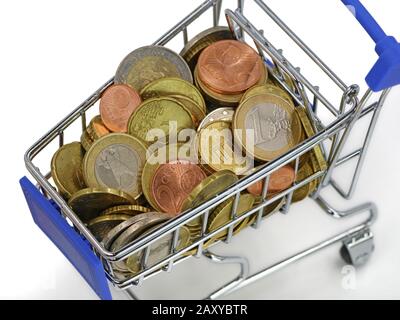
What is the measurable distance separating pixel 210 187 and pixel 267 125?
5.8 inches

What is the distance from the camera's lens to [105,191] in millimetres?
1245

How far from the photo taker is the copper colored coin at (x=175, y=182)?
1.30m

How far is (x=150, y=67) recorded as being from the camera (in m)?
1.41

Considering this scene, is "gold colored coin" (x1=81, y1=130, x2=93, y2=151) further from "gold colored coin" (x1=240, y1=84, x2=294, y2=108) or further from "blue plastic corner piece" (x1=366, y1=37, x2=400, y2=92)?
"blue plastic corner piece" (x1=366, y1=37, x2=400, y2=92)

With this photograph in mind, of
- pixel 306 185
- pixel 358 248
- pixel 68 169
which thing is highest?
pixel 68 169

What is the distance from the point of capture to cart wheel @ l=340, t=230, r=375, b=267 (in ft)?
4.99

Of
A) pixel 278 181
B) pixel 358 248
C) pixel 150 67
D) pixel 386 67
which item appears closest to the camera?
pixel 386 67

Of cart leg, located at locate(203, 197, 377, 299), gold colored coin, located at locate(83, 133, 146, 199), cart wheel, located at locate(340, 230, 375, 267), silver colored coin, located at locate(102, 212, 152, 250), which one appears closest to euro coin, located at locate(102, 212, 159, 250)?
silver colored coin, located at locate(102, 212, 152, 250)

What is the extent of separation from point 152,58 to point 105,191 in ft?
0.83

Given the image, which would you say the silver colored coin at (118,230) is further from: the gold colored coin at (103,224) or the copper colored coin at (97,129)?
the copper colored coin at (97,129)

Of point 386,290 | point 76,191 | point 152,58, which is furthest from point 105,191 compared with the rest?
point 386,290

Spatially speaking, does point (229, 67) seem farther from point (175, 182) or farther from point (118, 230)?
point (118, 230)

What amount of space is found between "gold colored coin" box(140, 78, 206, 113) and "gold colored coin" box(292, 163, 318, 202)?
17 centimetres

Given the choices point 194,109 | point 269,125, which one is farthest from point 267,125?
point 194,109
